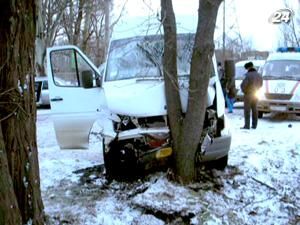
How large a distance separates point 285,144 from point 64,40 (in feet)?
70.1

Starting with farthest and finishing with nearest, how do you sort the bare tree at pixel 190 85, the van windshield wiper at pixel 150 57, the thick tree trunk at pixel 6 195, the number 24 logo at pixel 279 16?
1. the number 24 logo at pixel 279 16
2. the van windshield wiper at pixel 150 57
3. the bare tree at pixel 190 85
4. the thick tree trunk at pixel 6 195

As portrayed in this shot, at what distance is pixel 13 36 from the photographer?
462cm

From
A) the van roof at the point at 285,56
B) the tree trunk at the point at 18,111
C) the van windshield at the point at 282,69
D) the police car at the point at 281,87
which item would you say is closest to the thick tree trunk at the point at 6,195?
the tree trunk at the point at 18,111

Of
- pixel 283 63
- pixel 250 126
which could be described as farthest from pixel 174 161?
pixel 283 63

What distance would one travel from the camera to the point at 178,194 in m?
6.67

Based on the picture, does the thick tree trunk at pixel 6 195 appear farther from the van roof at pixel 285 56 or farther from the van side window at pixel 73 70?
the van roof at pixel 285 56

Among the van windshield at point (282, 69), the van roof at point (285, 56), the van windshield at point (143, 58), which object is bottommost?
the van windshield at point (282, 69)

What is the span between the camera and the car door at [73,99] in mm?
7766

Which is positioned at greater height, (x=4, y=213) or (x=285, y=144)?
(x=4, y=213)

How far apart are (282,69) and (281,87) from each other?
1019 millimetres

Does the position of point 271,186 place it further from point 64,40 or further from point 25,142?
point 64,40

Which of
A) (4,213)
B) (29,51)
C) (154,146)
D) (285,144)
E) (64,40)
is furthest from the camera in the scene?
(64,40)

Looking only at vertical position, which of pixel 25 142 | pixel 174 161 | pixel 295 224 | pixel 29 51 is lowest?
pixel 295 224

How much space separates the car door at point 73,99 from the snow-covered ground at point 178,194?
2.08ft
